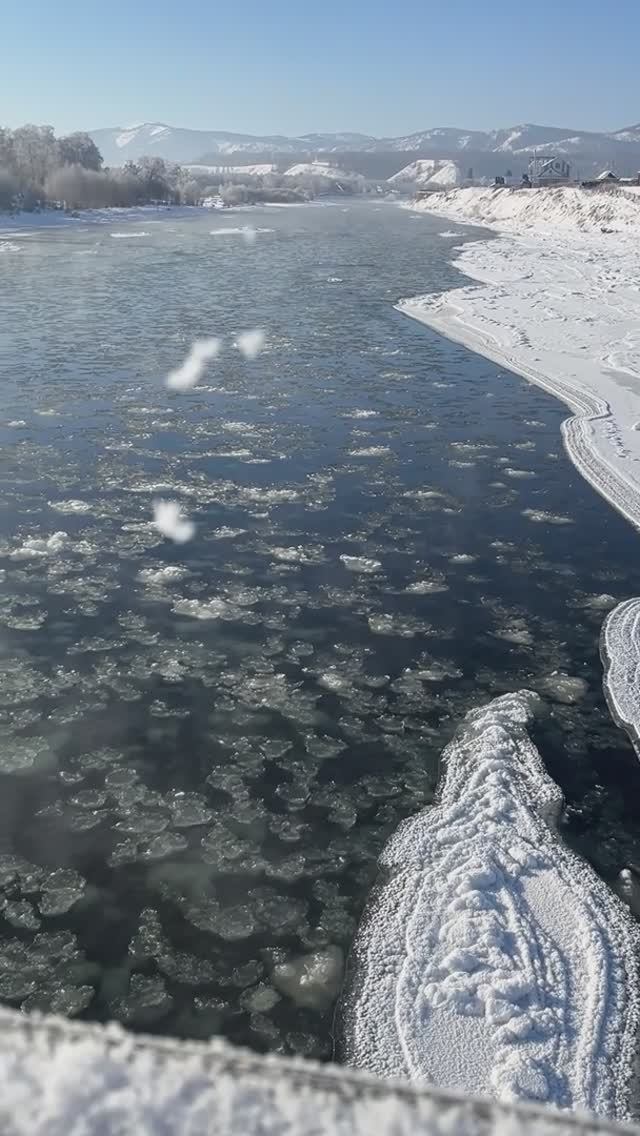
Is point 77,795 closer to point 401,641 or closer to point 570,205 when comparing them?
point 401,641

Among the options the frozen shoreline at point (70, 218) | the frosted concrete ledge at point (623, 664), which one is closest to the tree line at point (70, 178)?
the frozen shoreline at point (70, 218)

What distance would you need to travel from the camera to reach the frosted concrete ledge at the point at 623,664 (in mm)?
6539

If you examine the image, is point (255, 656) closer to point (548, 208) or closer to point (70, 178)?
point (548, 208)

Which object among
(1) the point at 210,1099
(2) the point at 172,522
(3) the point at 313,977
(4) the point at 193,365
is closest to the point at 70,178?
(4) the point at 193,365

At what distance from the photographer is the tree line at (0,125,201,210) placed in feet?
278

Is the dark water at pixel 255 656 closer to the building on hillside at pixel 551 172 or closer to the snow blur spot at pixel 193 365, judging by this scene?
the snow blur spot at pixel 193 365

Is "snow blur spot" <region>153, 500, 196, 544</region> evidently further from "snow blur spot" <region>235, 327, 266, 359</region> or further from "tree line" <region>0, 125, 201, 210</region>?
"tree line" <region>0, 125, 201, 210</region>

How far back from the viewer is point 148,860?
5.09 m

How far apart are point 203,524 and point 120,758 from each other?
4359 millimetres

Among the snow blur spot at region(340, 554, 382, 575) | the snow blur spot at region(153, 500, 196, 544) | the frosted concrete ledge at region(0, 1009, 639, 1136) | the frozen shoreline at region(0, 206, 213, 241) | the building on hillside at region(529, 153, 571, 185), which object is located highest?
the building on hillside at region(529, 153, 571, 185)

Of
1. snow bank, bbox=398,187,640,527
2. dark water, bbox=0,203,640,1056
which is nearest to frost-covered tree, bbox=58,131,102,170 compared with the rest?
snow bank, bbox=398,187,640,527

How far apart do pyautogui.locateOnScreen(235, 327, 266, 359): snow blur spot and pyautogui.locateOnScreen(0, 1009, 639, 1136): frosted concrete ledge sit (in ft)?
58.6

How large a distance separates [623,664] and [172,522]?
18.0 feet

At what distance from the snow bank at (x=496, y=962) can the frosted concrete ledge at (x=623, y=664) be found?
1175 millimetres
